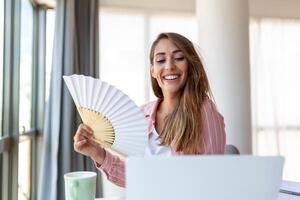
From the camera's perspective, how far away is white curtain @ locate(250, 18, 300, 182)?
338 centimetres

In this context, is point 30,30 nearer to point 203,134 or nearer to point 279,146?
point 203,134

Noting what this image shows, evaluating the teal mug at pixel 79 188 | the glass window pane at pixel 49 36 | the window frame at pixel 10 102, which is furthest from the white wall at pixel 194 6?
the teal mug at pixel 79 188

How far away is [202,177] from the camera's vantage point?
481 mm

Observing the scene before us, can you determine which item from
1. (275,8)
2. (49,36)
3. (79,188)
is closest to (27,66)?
(49,36)

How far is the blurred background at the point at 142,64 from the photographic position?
2006 millimetres

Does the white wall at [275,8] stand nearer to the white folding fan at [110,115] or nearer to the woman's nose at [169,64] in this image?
the woman's nose at [169,64]

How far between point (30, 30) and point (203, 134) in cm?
221

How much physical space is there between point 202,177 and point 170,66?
607 mm

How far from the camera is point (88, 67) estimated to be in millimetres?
2842

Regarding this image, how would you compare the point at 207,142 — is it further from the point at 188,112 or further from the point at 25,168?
the point at 25,168

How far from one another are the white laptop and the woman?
516mm

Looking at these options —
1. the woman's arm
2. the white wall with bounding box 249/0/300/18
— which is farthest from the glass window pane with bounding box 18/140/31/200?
the white wall with bounding box 249/0/300/18

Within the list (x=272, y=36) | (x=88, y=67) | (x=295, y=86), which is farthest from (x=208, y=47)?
(x=295, y=86)

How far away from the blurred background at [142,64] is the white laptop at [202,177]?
110 cm
